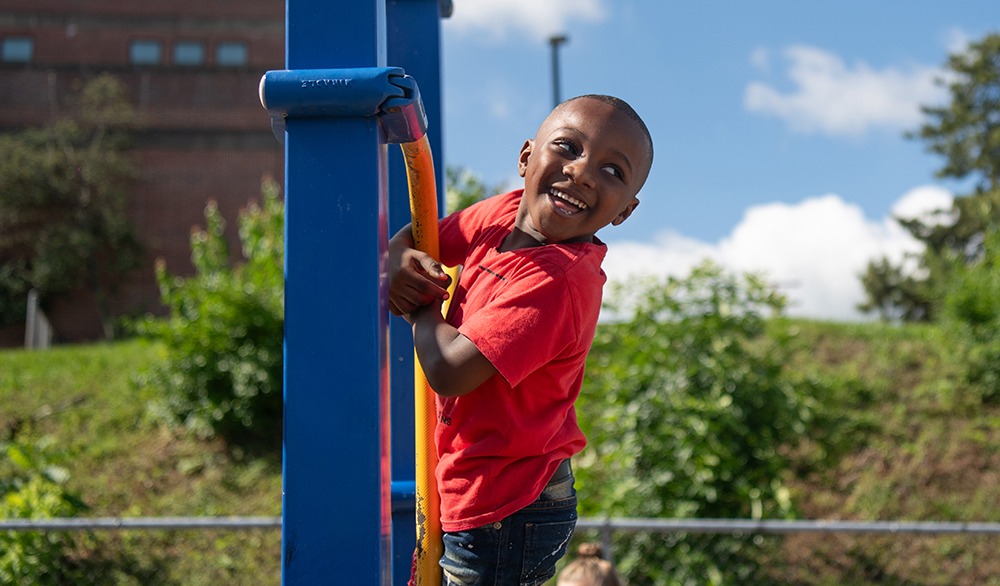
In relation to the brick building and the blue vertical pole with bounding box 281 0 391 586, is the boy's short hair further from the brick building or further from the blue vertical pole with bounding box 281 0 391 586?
the brick building

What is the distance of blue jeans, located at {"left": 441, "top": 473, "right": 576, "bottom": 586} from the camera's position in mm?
1595

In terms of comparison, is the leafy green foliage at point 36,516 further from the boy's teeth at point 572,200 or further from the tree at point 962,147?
the tree at point 962,147

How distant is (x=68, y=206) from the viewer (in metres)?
20.8

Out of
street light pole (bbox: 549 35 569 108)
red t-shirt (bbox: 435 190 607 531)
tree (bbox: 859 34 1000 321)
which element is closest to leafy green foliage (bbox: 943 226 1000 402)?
street light pole (bbox: 549 35 569 108)

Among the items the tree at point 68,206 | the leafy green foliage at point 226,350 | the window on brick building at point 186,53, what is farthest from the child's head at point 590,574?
the window on brick building at point 186,53

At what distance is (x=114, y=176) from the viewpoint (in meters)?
21.2

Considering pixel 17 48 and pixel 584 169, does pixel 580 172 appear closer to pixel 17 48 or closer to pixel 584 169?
pixel 584 169

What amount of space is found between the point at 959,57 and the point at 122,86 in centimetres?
2048

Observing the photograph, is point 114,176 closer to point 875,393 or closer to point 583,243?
point 875,393

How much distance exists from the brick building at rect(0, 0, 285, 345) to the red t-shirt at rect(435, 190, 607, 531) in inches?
800

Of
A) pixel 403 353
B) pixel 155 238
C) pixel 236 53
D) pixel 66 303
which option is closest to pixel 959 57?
pixel 236 53

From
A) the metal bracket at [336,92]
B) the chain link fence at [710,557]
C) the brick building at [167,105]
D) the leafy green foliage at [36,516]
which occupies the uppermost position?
the brick building at [167,105]

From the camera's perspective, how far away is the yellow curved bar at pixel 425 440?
1683 millimetres

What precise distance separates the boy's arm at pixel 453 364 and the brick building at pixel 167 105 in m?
20.4
